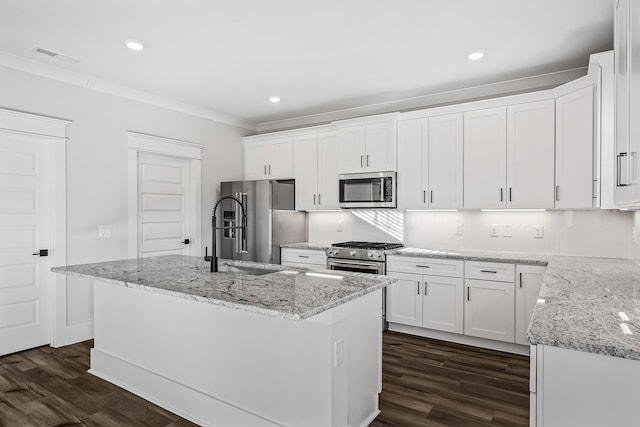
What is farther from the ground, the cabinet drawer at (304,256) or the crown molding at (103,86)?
the crown molding at (103,86)

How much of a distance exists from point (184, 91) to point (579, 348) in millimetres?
4243

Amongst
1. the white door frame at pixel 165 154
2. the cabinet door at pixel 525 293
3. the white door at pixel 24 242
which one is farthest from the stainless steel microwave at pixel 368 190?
the white door at pixel 24 242

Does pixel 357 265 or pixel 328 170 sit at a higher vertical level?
pixel 328 170

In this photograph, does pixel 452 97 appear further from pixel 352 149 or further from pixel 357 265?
pixel 357 265

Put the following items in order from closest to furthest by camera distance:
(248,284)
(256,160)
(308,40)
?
(248,284)
(308,40)
(256,160)

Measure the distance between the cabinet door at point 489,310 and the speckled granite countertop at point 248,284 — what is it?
5.86 ft

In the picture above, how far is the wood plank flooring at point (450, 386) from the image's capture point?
2.42 meters

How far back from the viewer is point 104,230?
13.2 ft

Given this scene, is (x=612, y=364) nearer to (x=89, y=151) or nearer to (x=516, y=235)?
(x=516, y=235)

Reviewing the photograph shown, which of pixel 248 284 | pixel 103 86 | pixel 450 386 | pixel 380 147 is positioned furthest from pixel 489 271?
pixel 103 86

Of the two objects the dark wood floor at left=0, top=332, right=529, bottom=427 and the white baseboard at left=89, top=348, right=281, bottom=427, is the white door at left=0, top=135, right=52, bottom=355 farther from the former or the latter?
the white baseboard at left=89, top=348, right=281, bottom=427

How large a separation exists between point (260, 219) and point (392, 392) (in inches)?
106

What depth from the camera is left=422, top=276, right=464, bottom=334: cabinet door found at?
3744 mm

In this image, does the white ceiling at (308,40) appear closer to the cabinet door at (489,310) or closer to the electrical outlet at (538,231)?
the electrical outlet at (538,231)
